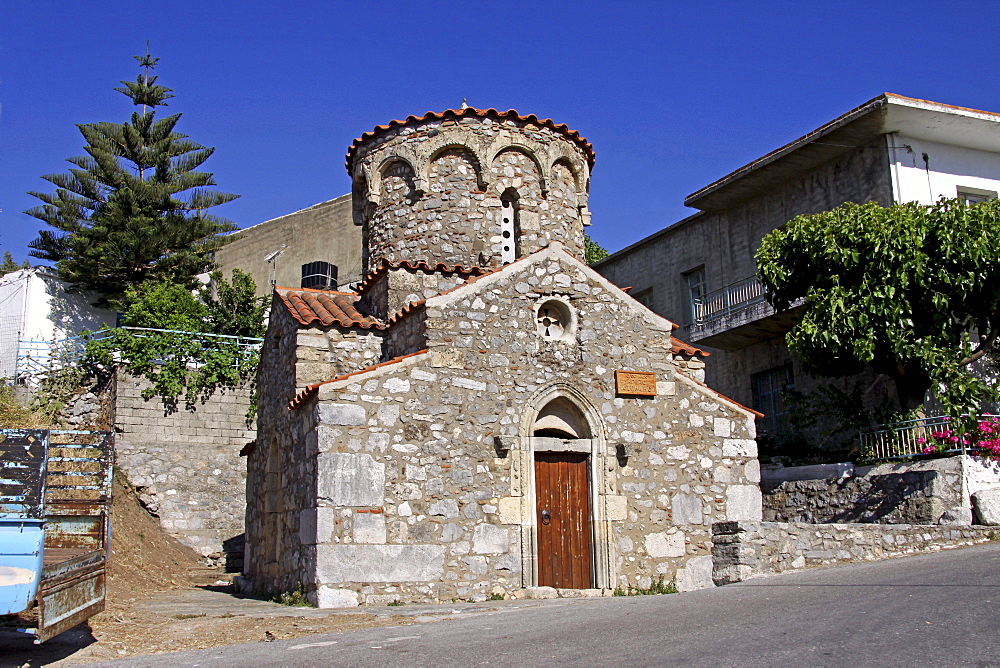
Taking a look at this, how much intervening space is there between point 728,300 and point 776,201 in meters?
2.63

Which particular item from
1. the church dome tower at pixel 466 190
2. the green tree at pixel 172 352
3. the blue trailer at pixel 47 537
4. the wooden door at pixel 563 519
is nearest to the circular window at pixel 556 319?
the wooden door at pixel 563 519

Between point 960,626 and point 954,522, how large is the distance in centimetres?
746

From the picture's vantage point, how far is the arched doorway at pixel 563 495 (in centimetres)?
1158

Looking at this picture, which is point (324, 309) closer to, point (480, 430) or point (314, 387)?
point (314, 387)

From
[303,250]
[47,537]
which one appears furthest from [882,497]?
[303,250]

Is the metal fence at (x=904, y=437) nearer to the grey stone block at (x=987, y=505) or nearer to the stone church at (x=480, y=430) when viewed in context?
the grey stone block at (x=987, y=505)

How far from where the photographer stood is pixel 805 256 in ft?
53.8

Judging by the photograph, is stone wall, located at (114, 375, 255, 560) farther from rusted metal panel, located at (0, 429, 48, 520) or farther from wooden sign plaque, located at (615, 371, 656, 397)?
rusted metal panel, located at (0, 429, 48, 520)

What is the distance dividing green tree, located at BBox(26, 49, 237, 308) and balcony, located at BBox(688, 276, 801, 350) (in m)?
14.4

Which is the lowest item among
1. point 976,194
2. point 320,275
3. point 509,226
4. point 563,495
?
point 563,495

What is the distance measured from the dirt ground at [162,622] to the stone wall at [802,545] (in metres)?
4.76

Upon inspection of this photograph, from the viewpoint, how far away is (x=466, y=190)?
Result: 564 inches

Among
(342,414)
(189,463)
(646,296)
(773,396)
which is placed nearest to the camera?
(342,414)

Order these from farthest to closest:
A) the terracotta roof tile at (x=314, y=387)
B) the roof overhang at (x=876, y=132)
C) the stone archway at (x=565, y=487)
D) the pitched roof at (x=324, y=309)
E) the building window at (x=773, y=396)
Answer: the building window at (x=773, y=396)
the roof overhang at (x=876, y=132)
the pitched roof at (x=324, y=309)
the stone archway at (x=565, y=487)
the terracotta roof tile at (x=314, y=387)
